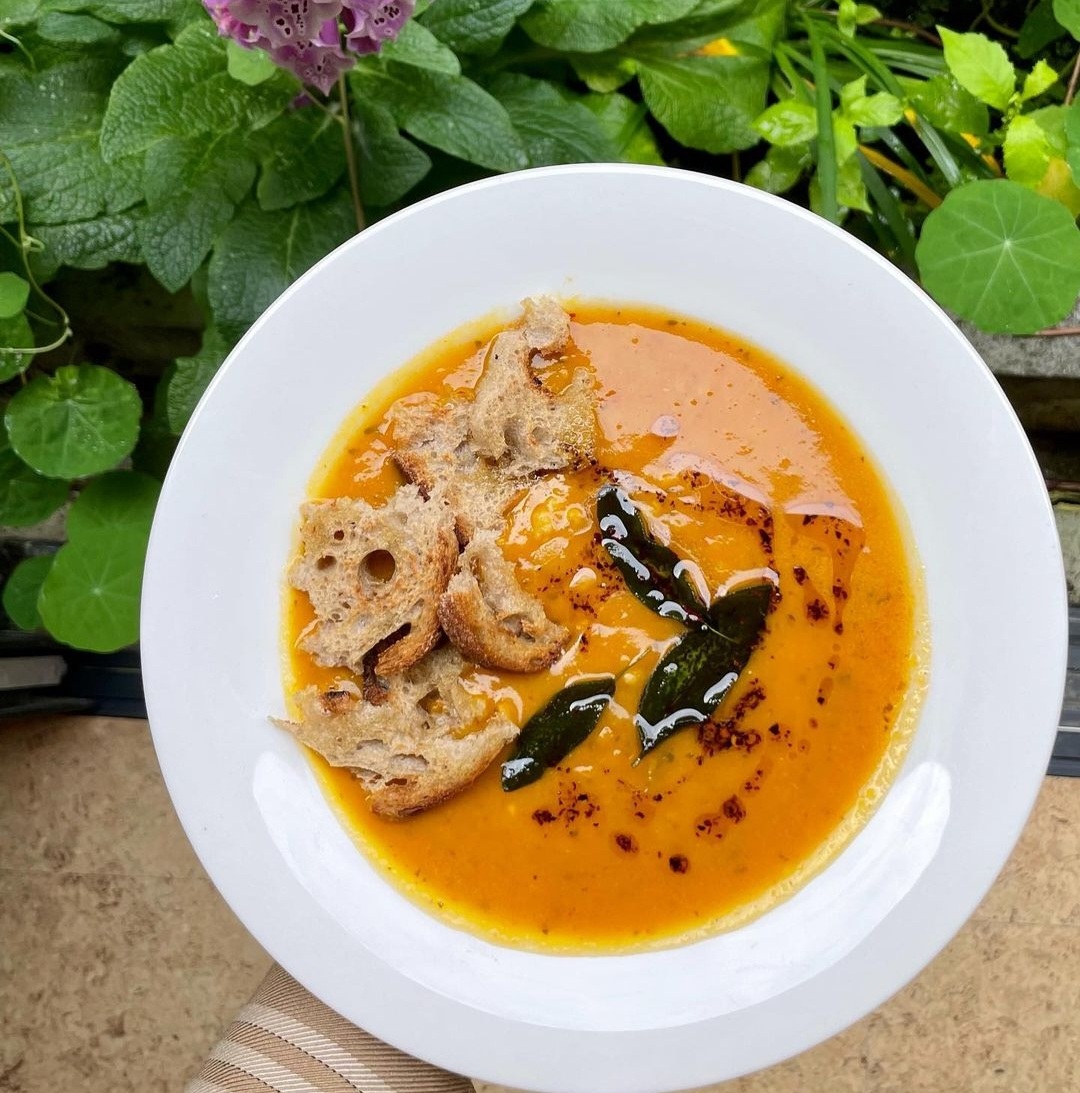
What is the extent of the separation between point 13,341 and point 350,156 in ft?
2.47

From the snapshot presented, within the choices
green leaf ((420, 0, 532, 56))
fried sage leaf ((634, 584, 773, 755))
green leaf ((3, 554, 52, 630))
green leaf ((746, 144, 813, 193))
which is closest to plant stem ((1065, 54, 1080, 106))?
green leaf ((746, 144, 813, 193))

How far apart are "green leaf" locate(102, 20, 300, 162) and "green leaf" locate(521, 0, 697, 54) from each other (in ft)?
1.66

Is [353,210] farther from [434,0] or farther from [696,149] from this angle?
[696,149]

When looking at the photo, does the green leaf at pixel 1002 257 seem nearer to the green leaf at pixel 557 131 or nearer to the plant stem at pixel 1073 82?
the plant stem at pixel 1073 82

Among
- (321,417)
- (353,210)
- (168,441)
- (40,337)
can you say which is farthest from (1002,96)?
(40,337)

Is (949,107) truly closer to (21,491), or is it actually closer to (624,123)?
(624,123)

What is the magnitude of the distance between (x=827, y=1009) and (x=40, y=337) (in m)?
2.03

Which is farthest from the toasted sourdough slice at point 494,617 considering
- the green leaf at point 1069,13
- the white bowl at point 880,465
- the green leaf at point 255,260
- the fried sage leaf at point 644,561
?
the green leaf at point 1069,13

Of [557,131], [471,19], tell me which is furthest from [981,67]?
[471,19]

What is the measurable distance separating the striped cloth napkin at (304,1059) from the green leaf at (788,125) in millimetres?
1854

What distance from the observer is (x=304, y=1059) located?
190 centimetres

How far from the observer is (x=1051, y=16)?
83.1 inches

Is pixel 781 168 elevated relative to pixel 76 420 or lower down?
elevated

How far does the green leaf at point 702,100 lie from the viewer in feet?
6.50
